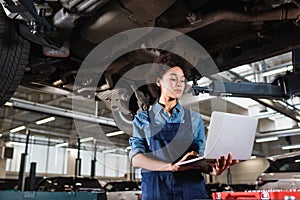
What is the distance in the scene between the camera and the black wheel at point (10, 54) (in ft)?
5.77

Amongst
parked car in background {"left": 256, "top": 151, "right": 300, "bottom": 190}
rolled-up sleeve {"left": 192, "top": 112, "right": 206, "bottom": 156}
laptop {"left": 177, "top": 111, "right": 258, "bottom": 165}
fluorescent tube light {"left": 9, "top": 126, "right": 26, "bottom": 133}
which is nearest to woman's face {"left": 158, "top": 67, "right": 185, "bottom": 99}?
rolled-up sleeve {"left": 192, "top": 112, "right": 206, "bottom": 156}

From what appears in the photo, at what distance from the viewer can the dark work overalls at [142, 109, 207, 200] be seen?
48.0 inches

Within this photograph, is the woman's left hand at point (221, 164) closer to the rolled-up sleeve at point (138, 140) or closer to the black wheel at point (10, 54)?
the rolled-up sleeve at point (138, 140)

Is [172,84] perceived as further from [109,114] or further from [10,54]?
[109,114]

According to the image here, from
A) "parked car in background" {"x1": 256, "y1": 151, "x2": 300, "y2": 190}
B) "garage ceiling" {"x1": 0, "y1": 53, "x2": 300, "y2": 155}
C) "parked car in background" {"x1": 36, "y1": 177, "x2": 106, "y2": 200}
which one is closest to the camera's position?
"parked car in background" {"x1": 256, "y1": 151, "x2": 300, "y2": 190}

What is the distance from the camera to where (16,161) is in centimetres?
1237

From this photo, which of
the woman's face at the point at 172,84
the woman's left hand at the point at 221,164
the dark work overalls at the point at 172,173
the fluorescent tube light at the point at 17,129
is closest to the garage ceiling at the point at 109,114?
the fluorescent tube light at the point at 17,129

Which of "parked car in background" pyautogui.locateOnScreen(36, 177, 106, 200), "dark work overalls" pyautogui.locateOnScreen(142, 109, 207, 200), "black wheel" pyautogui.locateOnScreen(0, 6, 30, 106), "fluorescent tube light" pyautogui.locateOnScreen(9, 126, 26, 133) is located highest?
"fluorescent tube light" pyautogui.locateOnScreen(9, 126, 26, 133)

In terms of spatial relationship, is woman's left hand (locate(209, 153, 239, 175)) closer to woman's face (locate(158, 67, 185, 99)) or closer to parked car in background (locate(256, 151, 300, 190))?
woman's face (locate(158, 67, 185, 99))

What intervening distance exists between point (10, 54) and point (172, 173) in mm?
1204

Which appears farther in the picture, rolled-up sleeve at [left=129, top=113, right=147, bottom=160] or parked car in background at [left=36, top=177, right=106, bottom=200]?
parked car in background at [left=36, top=177, right=106, bottom=200]

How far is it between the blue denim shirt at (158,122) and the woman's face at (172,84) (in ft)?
0.20

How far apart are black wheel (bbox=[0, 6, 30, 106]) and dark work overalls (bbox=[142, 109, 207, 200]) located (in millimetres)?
951

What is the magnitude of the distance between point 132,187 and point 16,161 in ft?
23.0
